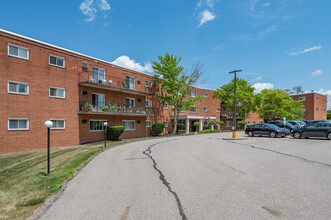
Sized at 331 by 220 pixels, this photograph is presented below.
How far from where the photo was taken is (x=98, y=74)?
69.5 ft

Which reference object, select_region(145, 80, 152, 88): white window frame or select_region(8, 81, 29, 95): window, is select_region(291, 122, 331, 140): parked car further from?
select_region(8, 81, 29, 95): window

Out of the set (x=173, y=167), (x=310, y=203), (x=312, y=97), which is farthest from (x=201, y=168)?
(x=312, y=97)

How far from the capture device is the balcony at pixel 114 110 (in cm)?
1934

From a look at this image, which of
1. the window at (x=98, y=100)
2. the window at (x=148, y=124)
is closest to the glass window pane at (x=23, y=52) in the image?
the window at (x=98, y=100)

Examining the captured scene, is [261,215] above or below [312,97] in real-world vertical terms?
below

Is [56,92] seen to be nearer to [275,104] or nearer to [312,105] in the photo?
[275,104]

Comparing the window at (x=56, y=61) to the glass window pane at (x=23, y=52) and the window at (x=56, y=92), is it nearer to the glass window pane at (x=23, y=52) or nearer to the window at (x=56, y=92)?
the glass window pane at (x=23, y=52)

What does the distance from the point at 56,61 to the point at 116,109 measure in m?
7.42

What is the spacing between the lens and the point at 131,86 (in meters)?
24.7

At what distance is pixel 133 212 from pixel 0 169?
31.2 feet

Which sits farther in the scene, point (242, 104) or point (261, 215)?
point (242, 104)

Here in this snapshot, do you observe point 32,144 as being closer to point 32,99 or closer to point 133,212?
point 32,99

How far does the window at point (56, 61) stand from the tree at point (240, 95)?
3099 centimetres

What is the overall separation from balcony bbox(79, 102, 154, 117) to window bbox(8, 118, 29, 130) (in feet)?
14.9
